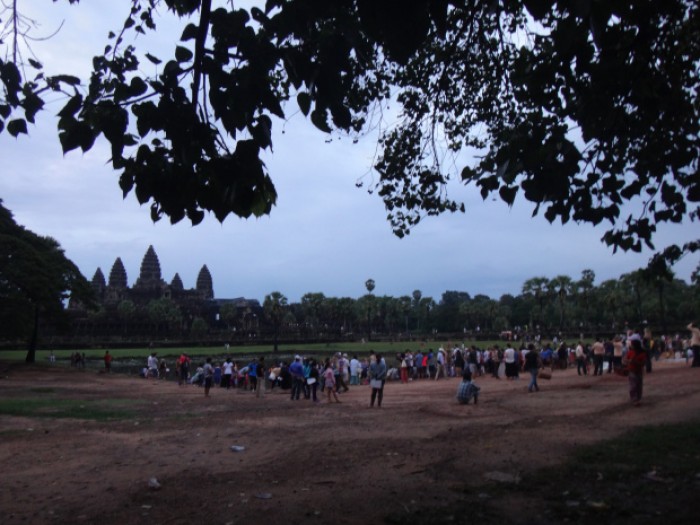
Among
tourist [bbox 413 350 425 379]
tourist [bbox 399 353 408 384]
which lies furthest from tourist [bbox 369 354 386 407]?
tourist [bbox 413 350 425 379]

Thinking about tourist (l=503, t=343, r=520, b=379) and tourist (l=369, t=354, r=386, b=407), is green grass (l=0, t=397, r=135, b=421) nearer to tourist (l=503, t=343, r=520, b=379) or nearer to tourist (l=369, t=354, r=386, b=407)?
tourist (l=369, t=354, r=386, b=407)

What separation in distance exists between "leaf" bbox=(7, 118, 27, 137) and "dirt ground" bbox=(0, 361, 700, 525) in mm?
3648

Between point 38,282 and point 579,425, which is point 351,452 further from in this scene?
point 38,282

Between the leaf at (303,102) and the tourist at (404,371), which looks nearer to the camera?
the leaf at (303,102)

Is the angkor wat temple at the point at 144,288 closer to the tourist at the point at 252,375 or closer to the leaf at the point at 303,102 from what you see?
the tourist at the point at 252,375

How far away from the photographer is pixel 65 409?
15.7m

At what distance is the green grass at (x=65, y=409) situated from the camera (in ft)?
47.0

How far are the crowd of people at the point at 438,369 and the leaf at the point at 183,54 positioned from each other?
36.1 ft

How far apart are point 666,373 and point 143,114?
20.0 metres

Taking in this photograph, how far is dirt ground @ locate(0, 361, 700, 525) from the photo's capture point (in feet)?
19.7

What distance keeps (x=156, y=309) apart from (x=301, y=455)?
307 ft

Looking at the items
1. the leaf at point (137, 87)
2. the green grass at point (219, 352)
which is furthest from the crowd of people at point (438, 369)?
the green grass at point (219, 352)

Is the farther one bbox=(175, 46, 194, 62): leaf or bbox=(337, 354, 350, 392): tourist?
bbox=(337, 354, 350, 392): tourist

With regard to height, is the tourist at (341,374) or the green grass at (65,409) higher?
the tourist at (341,374)
